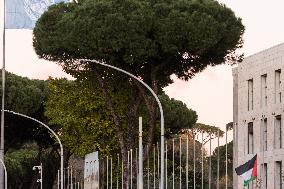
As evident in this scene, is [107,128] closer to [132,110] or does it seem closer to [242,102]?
[132,110]

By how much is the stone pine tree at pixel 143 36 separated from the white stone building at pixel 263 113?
9.80 ft

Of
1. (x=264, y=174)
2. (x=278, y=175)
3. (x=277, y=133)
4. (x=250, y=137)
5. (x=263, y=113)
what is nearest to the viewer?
(x=277, y=133)

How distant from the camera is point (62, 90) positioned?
72.0 m

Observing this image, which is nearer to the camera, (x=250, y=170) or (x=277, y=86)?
(x=250, y=170)

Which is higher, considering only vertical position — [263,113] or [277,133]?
[263,113]

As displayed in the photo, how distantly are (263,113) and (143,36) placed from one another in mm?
8083

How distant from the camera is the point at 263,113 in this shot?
53.8m

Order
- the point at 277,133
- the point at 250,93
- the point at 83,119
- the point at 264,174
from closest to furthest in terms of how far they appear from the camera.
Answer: the point at 277,133 < the point at 264,174 < the point at 250,93 < the point at 83,119

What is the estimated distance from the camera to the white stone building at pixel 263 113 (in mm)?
52094

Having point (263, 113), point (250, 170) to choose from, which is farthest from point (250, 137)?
point (250, 170)

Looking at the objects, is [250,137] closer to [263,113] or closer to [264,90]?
[263,113]

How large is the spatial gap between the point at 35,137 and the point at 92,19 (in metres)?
31.4

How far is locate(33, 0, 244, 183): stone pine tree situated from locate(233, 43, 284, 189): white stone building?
2.99 metres

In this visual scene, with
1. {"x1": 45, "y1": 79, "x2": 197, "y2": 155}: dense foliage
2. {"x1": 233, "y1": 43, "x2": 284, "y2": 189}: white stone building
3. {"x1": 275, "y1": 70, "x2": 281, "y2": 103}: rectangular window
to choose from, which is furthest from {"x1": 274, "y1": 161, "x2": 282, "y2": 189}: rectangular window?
{"x1": 45, "y1": 79, "x2": 197, "y2": 155}: dense foliage
